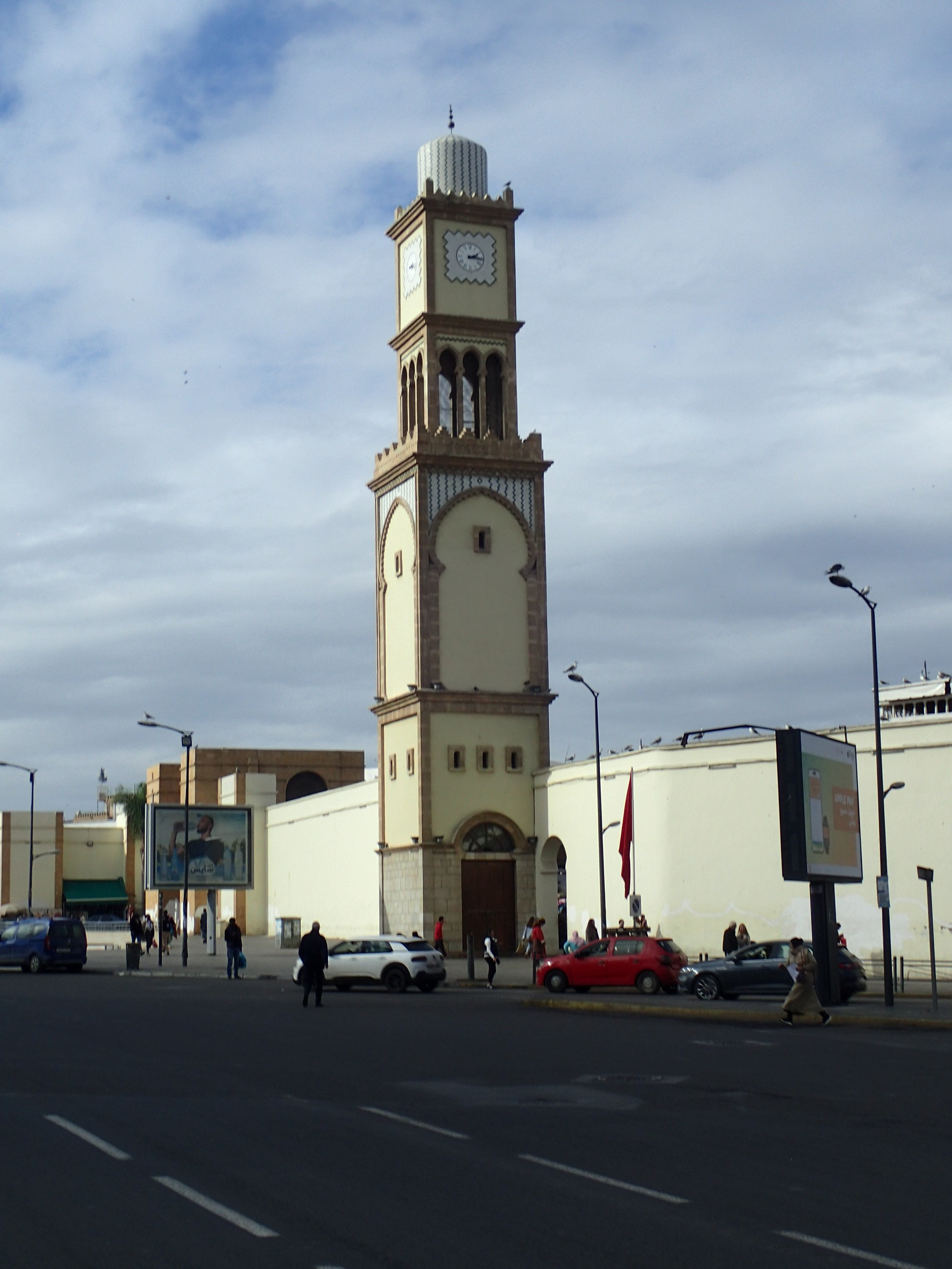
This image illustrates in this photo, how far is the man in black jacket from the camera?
3033 centimetres

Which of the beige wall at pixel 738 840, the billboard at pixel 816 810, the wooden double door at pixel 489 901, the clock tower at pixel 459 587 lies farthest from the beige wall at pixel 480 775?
the billboard at pixel 816 810

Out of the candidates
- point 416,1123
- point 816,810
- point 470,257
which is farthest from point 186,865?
point 416,1123

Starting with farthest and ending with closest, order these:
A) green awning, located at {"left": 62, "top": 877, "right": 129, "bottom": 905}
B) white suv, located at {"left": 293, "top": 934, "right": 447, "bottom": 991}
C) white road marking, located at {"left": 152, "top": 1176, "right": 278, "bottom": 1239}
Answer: green awning, located at {"left": 62, "top": 877, "right": 129, "bottom": 905} → white suv, located at {"left": 293, "top": 934, "right": 447, "bottom": 991} → white road marking, located at {"left": 152, "top": 1176, "right": 278, "bottom": 1239}

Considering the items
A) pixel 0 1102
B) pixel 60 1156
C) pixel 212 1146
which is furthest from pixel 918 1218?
pixel 0 1102

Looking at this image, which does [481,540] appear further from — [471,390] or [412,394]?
[412,394]

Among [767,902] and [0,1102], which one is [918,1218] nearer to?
[0,1102]

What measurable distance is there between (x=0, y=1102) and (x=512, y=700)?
1562 inches

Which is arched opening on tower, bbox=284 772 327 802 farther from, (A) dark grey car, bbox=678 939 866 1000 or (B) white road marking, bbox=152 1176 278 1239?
(B) white road marking, bbox=152 1176 278 1239

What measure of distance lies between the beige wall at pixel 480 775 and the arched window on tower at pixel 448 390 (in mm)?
10641

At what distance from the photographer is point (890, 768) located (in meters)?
40.8

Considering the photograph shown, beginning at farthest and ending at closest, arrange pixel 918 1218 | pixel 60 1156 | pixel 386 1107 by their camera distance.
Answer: pixel 386 1107, pixel 60 1156, pixel 918 1218

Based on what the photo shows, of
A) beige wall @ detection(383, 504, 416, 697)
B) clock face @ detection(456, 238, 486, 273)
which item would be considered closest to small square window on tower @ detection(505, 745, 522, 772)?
beige wall @ detection(383, 504, 416, 697)

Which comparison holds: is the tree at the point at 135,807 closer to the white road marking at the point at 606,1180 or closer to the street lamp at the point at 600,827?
the street lamp at the point at 600,827

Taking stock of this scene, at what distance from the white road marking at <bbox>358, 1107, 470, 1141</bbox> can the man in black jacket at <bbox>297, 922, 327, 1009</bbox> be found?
16.0 m
